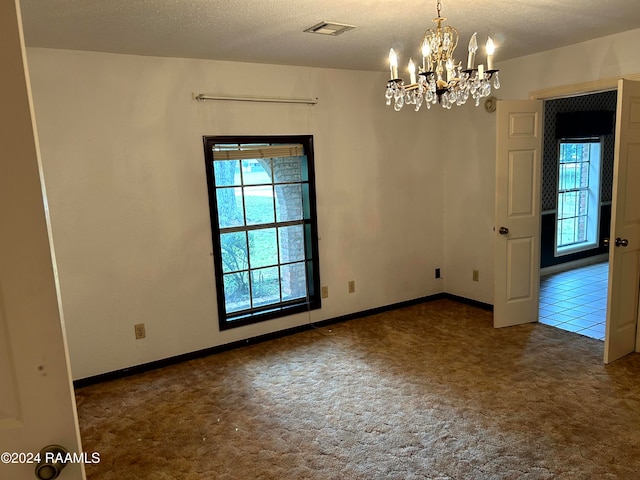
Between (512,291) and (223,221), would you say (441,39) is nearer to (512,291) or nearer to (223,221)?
(223,221)

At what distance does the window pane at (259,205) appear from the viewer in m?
4.13

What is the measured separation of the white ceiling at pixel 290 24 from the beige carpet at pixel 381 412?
2.49 meters

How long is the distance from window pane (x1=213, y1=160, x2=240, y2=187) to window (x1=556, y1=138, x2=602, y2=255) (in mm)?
4740

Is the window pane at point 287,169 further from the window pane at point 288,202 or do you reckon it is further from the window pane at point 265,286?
the window pane at point 265,286

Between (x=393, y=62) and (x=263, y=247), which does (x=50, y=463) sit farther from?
(x=263, y=247)

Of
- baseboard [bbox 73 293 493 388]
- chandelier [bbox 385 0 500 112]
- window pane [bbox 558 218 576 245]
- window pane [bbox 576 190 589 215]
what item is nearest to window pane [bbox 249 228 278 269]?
baseboard [bbox 73 293 493 388]

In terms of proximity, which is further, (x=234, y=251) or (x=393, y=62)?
(x=234, y=251)

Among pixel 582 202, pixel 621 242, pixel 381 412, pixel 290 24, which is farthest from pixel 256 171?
pixel 582 202

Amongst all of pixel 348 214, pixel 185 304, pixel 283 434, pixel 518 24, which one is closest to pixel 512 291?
pixel 348 214

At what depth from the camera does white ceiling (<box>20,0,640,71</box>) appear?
2533 millimetres

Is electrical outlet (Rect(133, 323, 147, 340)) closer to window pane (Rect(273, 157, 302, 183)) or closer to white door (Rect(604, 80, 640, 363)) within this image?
window pane (Rect(273, 157, 302, 183))

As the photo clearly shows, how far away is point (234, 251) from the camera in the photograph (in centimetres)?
413

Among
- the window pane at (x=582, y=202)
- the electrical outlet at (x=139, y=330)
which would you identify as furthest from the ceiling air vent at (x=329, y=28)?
the window pane at (x=582, y=202)

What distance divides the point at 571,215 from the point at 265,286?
4.97m
